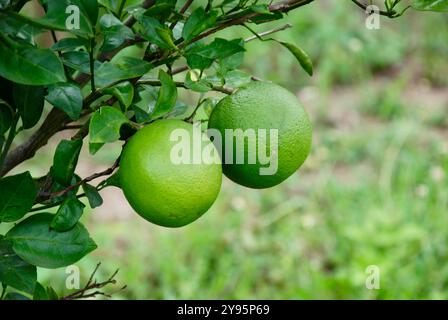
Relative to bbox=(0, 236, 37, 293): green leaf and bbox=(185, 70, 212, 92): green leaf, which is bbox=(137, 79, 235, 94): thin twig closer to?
bbox=(185, 70, 212, 92): green leaf

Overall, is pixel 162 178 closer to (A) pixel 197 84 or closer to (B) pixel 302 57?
(A) pixel 197 84

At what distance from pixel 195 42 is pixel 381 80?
2.62 meters

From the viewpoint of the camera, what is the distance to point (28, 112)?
0.75 m

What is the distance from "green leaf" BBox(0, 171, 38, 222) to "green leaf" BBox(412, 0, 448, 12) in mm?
450

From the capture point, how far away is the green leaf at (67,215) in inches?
28.3

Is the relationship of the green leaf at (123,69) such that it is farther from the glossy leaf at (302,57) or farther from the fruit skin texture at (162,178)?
the glossy leaf at (302,57)

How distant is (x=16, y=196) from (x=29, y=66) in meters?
0.17

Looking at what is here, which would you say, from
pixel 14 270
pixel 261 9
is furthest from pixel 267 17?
pixel 14 270

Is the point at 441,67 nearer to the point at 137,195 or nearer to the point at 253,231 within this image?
the point at 253,231

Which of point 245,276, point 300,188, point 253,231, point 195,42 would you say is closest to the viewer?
point 195,42

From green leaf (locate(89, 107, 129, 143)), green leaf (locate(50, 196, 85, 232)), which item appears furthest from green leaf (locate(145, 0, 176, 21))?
green leaf (locate(50, 196, 85, 232))

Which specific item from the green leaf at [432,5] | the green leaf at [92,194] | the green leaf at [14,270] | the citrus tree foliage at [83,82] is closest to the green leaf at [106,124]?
the citrus tree foliage at [83,82]

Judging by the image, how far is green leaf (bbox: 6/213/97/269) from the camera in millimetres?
720
